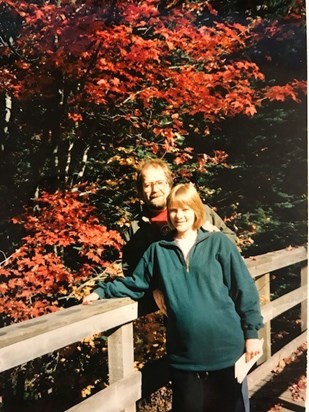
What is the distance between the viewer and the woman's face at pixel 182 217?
73.5 inches

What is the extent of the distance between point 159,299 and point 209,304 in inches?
11.0

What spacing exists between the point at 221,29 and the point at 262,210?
1.60m

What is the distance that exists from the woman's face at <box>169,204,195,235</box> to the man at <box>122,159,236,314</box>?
0.39 feet

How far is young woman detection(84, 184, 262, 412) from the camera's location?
5.98ft

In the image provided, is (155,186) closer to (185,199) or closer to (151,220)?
(151,220)

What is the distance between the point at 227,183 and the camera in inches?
174

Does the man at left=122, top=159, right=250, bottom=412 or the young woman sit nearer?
the young woman

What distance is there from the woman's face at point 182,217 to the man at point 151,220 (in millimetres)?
118

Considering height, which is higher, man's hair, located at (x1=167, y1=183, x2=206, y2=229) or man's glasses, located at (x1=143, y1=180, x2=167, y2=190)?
man's glasses, located at (x1=143, y1=180, x2=167, y2=190)

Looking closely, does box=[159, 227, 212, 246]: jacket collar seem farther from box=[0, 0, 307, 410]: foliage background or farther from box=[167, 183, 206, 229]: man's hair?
box=[0, 0, 307, 410]: foliage background

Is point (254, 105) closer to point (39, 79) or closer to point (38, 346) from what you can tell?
point (39, 79)

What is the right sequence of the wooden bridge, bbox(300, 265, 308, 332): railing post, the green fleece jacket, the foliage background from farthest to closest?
the foliage background, bbox(300, 265, 308, 332): railing post, the green fleece jacket, the wooden bridge

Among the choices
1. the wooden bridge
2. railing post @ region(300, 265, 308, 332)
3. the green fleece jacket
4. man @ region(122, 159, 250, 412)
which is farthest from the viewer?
railing post @ region(300, 265, 308, 332)

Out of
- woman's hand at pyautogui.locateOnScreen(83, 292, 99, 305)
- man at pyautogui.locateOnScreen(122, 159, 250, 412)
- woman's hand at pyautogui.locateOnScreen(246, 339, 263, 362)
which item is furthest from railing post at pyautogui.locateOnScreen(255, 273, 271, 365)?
woman's hand at pyautogui.locateOnScreen(83, 292, 99, 305)
